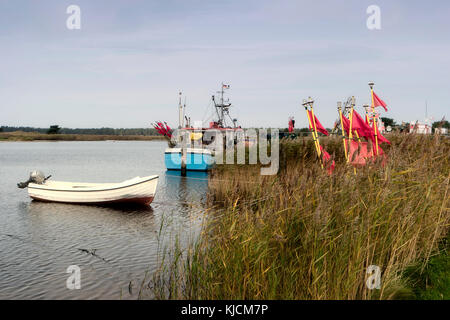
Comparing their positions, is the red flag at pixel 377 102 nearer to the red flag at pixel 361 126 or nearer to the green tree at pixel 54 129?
the red flag at pixel 361 126

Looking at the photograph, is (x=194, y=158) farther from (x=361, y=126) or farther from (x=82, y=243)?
(x=361, y=126)

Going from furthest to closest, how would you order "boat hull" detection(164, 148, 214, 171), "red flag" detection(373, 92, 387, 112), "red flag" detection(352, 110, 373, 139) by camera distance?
"boat hull" detection(164, 148, 214, 171), "red flag" detection(373, 92, 387, 112), "red flag" detection(352, 110, 373, 139)

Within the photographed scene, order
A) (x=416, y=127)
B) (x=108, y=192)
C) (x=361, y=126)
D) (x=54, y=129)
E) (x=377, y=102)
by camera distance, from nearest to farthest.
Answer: (x=416, y=127) < (x=361, y=126) < (x=377, y=102) < (x=108, y=192) < (x=54, y=129)

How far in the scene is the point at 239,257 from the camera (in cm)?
556

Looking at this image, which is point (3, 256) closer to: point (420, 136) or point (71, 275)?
point (71, 275)

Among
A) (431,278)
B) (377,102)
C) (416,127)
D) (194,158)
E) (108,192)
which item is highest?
(377,102)

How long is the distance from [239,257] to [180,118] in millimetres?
31151

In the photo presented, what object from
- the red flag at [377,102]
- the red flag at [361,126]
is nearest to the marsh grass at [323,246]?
the red flag at [361,126]

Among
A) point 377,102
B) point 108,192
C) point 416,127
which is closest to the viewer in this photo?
point 416,127

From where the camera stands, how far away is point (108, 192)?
1866 cm

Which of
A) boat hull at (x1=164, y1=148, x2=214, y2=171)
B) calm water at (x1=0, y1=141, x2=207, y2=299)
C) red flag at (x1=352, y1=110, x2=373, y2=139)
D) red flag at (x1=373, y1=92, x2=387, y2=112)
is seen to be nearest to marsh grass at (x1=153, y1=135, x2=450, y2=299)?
calm water at (x1=0, y1=141, x2=207, y2=299)

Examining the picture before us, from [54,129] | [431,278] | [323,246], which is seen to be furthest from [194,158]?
[54,129]

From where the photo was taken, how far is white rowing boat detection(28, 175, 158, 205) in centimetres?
1859

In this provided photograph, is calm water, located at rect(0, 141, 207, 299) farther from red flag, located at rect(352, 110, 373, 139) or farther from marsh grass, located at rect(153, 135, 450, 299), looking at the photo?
red flag, located at rect(352, 110, 373, 139)
